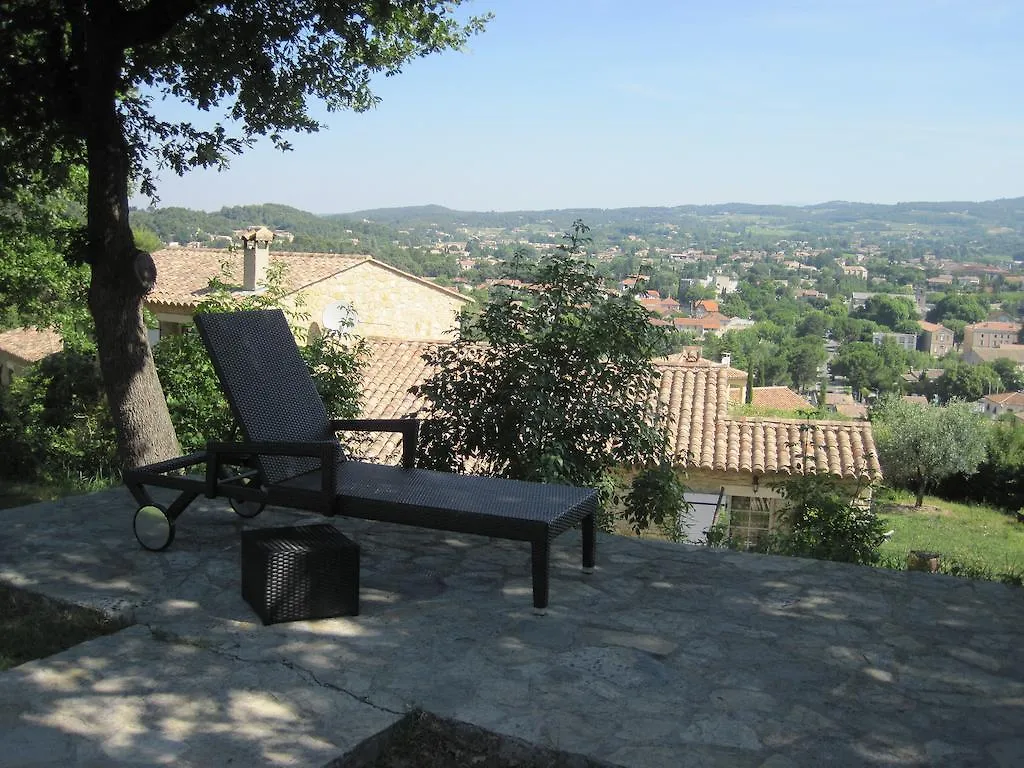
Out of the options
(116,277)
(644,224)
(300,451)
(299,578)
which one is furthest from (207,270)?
(299,578)

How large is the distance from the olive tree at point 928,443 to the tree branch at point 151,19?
27.5 meters

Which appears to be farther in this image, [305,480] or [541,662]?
[305,480]

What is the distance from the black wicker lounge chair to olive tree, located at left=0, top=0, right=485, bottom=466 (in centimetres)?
156

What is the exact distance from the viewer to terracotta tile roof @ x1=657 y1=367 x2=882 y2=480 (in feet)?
50.9

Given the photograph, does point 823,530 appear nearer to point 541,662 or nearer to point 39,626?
point 541,662

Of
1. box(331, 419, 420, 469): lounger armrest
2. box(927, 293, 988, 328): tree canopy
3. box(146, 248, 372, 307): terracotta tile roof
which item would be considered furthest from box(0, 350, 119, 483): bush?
box(927, 293, 988, 328): tree canopy

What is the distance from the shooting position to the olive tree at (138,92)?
5996 millimetres

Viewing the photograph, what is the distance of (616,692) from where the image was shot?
3.20m

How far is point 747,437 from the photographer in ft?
54.2

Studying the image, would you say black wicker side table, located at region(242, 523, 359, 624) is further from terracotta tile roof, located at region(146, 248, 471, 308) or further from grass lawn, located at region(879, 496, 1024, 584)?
terracotta tile roof, located at region(146, 248, 471, 308)

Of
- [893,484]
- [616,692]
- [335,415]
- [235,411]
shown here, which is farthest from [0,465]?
[893,484]

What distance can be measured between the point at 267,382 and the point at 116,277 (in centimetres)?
185

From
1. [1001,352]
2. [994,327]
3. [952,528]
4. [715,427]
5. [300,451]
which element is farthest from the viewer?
[994,327]

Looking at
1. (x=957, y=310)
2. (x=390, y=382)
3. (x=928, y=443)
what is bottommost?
(x=928, y=443)
